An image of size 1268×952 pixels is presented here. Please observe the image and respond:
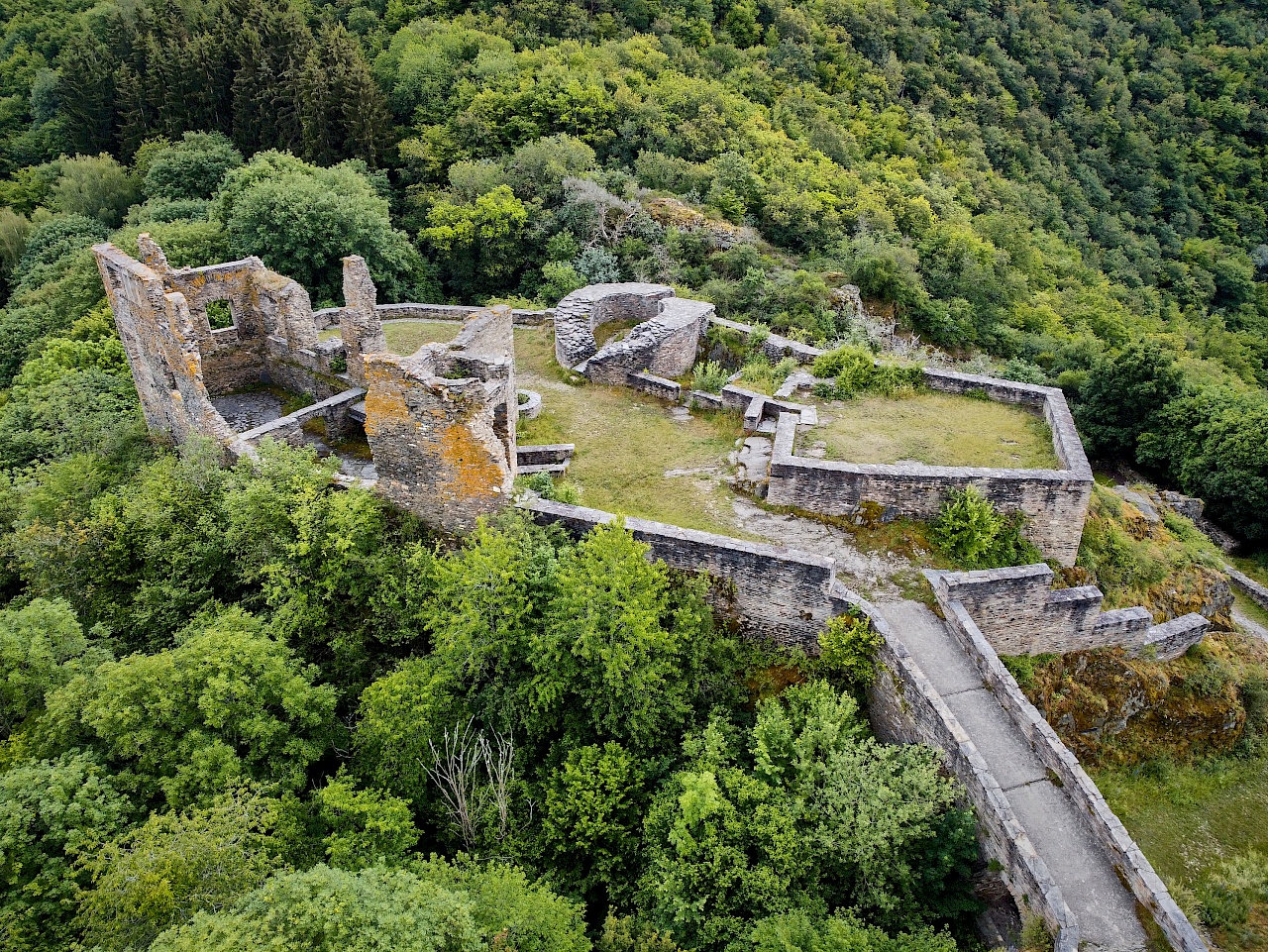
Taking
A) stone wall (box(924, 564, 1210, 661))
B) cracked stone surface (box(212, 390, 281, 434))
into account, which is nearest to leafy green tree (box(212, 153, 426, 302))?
cracked stone surface (box(212, 390, 281, 434))

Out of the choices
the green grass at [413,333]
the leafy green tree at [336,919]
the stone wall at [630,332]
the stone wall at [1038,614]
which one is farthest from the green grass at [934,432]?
the green grass at [413,333]

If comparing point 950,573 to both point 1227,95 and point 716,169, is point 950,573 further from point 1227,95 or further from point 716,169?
point 1227,95

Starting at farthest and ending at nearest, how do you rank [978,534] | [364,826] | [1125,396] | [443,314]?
[1125,396], [443,314], [978,534], [364,826]

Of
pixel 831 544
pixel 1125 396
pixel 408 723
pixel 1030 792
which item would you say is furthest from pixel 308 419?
pixel 1125 396

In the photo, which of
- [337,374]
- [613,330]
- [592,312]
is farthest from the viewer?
[613,330]

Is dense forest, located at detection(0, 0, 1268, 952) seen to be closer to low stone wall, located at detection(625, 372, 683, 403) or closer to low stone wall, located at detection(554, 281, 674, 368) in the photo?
low stone wall, located at detection(554, 281, 674, 368)

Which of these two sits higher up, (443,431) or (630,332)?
(443,431)

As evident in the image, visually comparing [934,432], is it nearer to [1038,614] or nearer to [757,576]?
[1038,614]

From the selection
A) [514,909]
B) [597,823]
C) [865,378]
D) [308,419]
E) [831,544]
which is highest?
[865,378]
